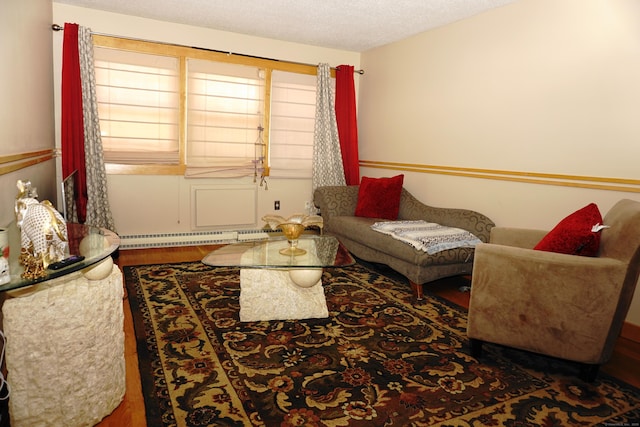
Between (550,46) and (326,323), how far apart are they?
2.67 m

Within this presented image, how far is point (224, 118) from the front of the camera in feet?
15.6

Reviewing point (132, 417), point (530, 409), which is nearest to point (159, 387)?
point (132, 417)

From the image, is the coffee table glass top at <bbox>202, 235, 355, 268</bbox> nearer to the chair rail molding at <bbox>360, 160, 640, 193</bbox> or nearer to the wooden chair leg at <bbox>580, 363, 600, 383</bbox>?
the wooden chair leg at <bbox>580, 363, 600, 383</bbox>

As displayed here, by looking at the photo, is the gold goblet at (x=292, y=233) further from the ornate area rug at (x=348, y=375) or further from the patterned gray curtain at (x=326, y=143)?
the patterned gray curtain at (x=326, y=143)

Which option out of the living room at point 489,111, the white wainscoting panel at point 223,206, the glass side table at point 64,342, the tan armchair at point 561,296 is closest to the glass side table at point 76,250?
the glass side table at point 64,342

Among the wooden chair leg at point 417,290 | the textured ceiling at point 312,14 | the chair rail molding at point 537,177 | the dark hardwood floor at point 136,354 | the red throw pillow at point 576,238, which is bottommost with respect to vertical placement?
the dark hardwood floor at point 136,354

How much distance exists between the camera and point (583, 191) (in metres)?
2.99

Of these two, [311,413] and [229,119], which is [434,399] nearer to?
[311,413]

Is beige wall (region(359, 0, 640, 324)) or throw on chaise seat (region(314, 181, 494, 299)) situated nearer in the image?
beige wall (region(359, 0, 640, 324))

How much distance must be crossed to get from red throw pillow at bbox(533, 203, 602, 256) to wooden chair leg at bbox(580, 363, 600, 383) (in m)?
0.55

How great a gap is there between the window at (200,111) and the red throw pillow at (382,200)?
1.17 m

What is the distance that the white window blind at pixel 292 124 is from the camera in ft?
16.5

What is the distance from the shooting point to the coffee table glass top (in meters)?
2.50

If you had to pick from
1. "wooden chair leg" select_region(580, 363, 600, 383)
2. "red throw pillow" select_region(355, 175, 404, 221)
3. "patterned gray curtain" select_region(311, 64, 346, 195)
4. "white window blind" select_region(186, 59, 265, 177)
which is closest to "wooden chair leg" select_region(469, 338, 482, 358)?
"wooden chair leg" select_region(580, 363, 600, 383)
